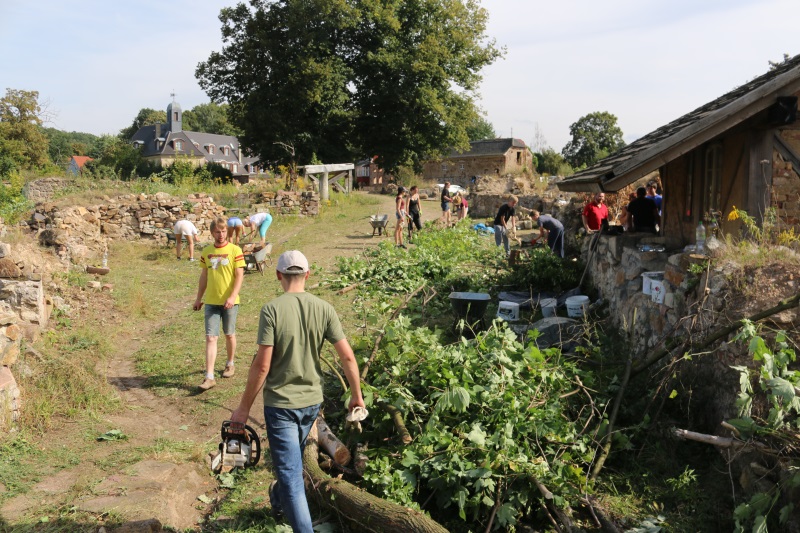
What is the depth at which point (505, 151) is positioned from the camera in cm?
5228

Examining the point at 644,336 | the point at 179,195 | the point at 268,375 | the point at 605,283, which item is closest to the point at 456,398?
the point at 268,375

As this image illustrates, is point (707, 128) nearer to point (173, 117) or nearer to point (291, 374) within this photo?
point (291, 374)

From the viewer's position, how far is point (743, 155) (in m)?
7.79

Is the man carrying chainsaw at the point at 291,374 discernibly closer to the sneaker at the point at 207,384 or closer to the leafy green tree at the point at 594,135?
the sneaker at the point at 207,384

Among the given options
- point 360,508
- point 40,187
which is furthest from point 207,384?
point 40,187

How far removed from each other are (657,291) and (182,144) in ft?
215

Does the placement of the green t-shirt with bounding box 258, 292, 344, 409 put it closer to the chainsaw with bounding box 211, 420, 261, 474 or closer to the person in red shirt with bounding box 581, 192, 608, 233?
the chainsaw with bounding box 211, 420, 261, 474

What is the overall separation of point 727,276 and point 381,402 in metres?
3.11

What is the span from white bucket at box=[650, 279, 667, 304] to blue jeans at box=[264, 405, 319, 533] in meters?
4.35

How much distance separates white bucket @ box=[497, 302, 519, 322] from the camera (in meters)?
8.66

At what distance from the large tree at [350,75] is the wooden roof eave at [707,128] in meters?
24.1

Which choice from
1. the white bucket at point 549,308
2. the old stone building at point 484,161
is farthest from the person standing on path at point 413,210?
the old stone building at point 484,161

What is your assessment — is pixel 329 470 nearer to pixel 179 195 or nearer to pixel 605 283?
pixel 605 283

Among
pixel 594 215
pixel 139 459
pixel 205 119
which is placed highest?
pixel 205 119
